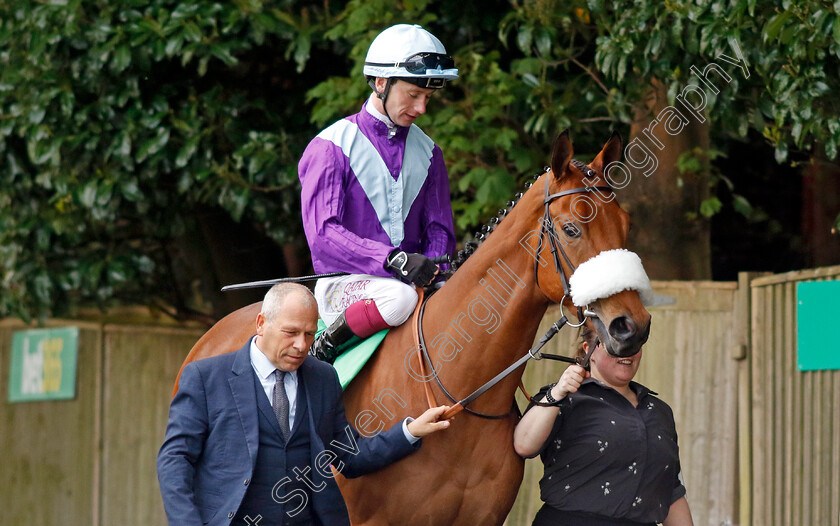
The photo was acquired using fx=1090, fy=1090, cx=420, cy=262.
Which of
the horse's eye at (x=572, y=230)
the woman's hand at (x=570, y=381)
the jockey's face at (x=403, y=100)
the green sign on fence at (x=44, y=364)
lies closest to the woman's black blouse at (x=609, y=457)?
the woman's hand at (x=570, y=381)

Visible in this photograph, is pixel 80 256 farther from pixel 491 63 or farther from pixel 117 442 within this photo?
pixel 491 63

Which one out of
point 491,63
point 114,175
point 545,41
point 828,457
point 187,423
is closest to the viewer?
point 187,423

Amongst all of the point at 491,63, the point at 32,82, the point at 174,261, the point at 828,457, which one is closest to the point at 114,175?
the point at 32,82

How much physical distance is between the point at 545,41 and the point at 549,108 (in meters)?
0.42

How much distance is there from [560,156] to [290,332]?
1269 millimetres

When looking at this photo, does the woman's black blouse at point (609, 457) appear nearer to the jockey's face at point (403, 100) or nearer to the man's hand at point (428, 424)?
the man's hand at point (428, 424)

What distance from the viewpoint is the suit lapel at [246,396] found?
3.78 m

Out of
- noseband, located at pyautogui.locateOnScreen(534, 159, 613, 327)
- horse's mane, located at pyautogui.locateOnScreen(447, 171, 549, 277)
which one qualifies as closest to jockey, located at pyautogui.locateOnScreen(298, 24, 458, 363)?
horse's mane, located at pyautogui.locateOnScreen(447, 171, 549, 277)

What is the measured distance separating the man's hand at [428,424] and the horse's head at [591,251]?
63 cm

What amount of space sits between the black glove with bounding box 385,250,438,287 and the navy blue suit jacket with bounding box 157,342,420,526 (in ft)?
2.16

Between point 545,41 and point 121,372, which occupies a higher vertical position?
point 545,41

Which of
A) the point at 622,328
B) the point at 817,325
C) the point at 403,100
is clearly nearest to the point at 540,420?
the point at 622,328

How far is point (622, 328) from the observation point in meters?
3.91

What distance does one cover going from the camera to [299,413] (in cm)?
394
